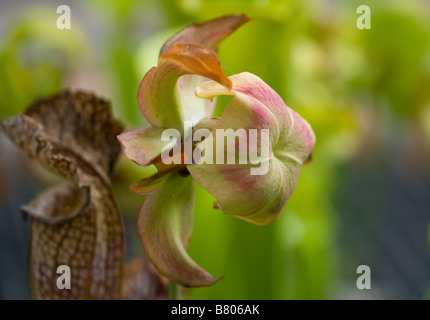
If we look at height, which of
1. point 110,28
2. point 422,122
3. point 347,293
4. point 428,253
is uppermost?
point 110,28

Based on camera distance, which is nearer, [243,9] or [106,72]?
[243,9]

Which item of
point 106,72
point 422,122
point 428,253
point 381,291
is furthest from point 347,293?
point 106,72

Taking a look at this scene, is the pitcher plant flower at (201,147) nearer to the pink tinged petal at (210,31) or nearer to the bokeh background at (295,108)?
the pink tinged petal at (210,31)

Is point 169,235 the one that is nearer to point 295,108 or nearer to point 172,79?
point 172,79

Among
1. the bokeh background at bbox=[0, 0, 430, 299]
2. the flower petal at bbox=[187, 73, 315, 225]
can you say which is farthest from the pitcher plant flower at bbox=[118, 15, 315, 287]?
the bokeh background at bbox=[0, 0, 430, 299]

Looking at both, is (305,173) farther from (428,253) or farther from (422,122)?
(428,253)

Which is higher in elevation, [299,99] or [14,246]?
[299,99]

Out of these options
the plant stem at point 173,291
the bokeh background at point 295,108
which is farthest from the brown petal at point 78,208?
the bokeh background at point 295,108
